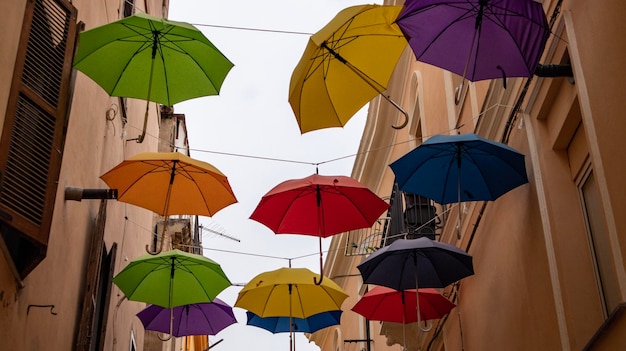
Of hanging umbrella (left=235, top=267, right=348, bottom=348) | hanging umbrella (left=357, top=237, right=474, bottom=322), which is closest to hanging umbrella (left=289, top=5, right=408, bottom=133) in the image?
hanging umbrella (left=357, top=237, right=474, bottom=322)

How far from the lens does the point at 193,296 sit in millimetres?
12008

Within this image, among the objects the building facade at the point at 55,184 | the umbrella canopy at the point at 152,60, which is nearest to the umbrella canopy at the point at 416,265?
the umbrella canopy at the point at 152,60

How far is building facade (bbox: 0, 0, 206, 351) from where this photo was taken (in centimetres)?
763

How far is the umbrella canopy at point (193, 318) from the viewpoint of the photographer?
1352 cm

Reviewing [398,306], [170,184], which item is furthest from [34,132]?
[398,306]

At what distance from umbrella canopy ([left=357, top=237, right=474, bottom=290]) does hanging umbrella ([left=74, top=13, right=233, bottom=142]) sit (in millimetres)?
2824

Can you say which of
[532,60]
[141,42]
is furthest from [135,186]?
[532,60]

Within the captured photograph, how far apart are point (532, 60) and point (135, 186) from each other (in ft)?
16.1

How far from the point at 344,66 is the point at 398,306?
4594mm

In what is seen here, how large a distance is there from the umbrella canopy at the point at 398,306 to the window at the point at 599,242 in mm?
4107

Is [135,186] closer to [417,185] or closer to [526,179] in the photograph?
[417,185]

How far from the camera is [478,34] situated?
8258mm

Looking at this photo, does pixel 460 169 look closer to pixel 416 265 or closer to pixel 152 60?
pixel 416 265

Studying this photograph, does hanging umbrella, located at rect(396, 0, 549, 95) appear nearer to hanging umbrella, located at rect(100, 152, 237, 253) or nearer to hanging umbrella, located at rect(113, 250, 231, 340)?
hanging umbrella, located at rect(100, 152, 237, 253)
